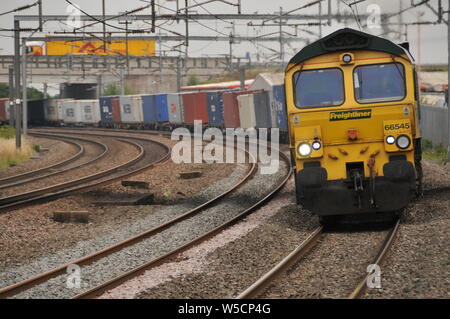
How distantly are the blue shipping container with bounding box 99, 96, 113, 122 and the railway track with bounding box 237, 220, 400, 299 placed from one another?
149 feet

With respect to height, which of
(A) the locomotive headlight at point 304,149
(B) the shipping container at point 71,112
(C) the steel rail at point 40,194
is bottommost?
(C) the steel rail at point 40,194

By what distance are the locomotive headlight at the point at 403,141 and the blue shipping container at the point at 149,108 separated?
3819 centimetres

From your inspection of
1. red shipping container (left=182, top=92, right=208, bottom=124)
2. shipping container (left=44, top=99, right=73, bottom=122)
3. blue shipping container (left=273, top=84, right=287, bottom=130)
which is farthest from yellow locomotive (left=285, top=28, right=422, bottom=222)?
shipping container (left=44, top=99, right=73, bottom=122)

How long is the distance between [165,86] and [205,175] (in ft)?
224

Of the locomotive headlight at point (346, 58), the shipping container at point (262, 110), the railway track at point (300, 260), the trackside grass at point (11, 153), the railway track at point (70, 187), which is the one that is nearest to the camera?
the railway track at point (300, 260)

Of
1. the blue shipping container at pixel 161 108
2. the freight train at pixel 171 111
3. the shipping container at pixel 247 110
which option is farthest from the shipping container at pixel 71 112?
the shipping container at pixel 247 110

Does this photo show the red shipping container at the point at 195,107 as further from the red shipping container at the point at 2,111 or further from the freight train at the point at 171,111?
the red shipping container at the point at 2,111

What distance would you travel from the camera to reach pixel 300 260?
9.58 m

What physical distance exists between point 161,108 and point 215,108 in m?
8.37

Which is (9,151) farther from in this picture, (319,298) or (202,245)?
(319,298)

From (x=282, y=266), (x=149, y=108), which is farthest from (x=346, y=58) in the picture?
(x=149, y=108)

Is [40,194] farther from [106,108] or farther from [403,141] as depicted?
[106,108]

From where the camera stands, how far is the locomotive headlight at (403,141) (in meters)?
11.1

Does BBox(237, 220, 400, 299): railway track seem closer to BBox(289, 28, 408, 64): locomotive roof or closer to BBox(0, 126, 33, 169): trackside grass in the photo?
BBox(289, 28, 408, 64): locomotive roof
